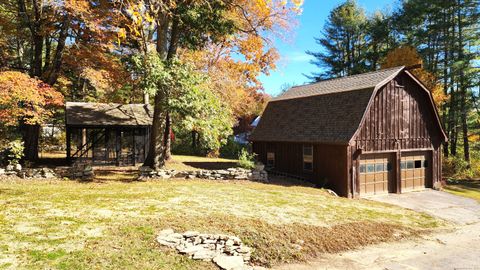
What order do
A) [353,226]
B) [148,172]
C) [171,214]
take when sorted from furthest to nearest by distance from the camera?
[148,172], [353,226], [171,214]

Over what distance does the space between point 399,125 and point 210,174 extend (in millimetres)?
12150

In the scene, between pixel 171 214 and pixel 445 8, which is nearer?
pixel 171 214

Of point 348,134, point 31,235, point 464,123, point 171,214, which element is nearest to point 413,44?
point 464,123

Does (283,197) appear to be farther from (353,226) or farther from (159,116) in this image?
(159,116)

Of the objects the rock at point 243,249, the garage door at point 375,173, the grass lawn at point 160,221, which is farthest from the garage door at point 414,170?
the rock at point 243,249

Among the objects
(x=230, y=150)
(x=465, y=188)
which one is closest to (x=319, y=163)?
(x=465, y=188)

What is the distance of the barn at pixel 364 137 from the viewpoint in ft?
63.3

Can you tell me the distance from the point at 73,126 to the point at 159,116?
6.79m

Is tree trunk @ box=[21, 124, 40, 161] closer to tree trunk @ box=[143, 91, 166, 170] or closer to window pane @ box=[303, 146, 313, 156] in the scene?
tree trunk @ box=[143, 91, 166, 170]

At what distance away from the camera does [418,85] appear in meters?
21.9

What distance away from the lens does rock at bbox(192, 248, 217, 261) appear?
881 centimetres

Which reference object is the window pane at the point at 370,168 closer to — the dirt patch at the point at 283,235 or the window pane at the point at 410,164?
the window pane at the point at 410,164

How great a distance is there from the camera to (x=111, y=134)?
980 inches

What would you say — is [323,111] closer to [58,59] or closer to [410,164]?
[410,164]
